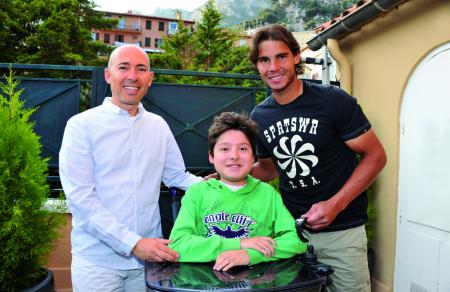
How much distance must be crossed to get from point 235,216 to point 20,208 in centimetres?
128

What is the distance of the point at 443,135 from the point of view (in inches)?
120

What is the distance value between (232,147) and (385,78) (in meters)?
2.61

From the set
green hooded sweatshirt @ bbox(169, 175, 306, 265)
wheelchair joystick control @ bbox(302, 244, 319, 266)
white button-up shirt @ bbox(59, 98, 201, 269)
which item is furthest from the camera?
white button-up shirt @ bbox(59, 98, 201, 269)

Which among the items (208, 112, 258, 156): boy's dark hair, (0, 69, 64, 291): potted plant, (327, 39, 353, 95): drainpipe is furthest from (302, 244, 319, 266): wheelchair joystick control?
(327, 39, 353, 95): drainpipe

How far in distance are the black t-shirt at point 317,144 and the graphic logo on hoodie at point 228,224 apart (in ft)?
1.46

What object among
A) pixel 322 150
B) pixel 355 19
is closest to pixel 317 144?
pixel 322 150

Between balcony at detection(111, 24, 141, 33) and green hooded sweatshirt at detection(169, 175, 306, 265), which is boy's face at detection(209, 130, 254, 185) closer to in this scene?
green hooded sweatshirt at detection(169, 175, 306, 265)

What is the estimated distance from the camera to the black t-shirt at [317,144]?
2021mm

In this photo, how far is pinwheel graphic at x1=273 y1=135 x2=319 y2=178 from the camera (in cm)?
205

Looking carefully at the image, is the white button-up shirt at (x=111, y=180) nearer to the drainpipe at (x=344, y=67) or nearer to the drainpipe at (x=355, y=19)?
the drainpipe at (x=355, y=19)

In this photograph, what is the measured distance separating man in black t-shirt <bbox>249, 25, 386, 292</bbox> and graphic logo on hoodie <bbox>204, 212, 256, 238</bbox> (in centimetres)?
39

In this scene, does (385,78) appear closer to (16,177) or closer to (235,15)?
(16,177)

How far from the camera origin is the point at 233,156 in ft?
6.12

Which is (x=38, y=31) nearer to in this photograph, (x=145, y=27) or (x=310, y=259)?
(x=310, y=259)
